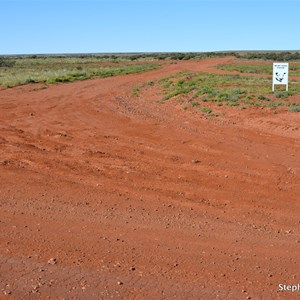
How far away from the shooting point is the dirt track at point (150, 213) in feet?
16.6

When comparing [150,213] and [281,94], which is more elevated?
[281,94]

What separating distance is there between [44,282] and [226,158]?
632cm

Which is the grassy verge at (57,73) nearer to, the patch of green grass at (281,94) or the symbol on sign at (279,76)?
the symbol on sign at (279,76)

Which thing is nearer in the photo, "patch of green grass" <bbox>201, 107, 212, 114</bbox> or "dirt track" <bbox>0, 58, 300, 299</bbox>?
"dirt track" <bbox>0, 58, 300, 299</bbox>

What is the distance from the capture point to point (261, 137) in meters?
13.0

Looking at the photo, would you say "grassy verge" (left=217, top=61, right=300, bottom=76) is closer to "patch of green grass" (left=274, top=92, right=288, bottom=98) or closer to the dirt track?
"patch of green grass" (left=274, top=92, right=288, bottom=98)

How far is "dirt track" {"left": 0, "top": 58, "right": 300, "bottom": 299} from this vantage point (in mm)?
5059

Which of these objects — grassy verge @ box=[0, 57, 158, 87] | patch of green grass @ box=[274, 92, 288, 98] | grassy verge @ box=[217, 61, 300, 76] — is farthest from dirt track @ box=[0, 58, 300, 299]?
grassy verge @ box=[217, 61, 300, 76]

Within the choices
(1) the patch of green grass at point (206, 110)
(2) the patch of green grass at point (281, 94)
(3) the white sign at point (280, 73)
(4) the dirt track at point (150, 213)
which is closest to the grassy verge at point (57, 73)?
(1) the patch of green grass at point (206, 110)

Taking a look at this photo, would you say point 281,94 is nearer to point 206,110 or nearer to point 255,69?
point 206,110

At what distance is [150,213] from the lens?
23.1 feet

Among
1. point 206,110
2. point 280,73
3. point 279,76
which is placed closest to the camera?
point 206,110

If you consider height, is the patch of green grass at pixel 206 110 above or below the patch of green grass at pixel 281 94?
below

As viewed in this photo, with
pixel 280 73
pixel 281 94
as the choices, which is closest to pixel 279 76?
pixel 280 73
